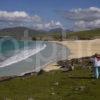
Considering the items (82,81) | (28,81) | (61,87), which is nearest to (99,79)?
(82,81)

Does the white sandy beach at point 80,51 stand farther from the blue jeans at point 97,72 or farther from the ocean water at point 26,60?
the blue jeans at point 97,72

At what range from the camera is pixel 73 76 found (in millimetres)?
28688

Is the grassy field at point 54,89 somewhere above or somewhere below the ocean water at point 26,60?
above

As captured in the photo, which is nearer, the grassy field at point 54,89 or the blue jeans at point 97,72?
the grassy field at point 54,89

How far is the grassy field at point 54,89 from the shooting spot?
66.6 ft

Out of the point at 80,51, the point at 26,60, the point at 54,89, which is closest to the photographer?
the point at 54,89

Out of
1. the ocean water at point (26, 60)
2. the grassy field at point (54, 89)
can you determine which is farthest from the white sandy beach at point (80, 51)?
the grassy field at point (54, 89)

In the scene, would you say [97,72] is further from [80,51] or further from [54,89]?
[80,51]

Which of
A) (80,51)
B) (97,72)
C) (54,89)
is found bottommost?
(54,89)

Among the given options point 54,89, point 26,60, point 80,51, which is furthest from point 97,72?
point 80,51

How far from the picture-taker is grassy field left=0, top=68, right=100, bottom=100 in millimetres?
20312

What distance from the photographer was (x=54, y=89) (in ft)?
Answer: 74.4

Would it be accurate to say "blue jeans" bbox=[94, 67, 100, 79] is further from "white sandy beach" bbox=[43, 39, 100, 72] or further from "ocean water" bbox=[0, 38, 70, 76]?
"ocean water" bbox=[0, 38, 70, 76]

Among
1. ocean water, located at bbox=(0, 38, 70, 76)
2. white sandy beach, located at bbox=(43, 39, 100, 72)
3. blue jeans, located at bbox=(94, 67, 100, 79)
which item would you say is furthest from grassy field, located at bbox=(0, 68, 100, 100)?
ocean water, located at bbox=(0, 38, 70, 76)
